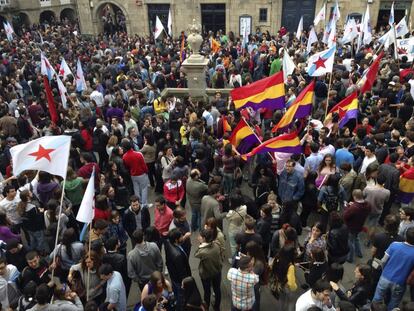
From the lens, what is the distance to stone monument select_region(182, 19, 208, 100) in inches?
531

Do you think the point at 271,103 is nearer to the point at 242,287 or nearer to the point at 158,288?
the point at 242,287

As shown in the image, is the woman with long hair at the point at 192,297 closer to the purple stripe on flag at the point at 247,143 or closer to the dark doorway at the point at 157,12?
the purple stripe on flag at the point at 247,143

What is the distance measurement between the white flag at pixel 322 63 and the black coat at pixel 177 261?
22.1 ft

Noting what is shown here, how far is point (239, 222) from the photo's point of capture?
19.4 ft

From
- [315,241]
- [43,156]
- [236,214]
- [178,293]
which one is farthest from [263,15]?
[178,293]

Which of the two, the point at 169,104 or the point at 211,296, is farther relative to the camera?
the point at 169,104

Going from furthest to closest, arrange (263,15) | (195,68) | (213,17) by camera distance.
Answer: (213,17), (263,15), (195,68)

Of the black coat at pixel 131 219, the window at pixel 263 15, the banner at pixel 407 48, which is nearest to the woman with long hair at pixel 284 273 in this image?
the black coat at pixel 131 219

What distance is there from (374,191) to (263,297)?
8.07 ft

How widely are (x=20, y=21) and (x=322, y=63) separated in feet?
97.4

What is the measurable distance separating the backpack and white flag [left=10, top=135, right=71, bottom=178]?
4.22m

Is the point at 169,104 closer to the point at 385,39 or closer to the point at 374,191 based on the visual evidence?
the point at 374,191

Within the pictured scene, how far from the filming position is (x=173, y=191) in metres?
7.21

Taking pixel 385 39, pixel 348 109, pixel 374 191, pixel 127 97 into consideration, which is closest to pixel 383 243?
pixel 374 191
